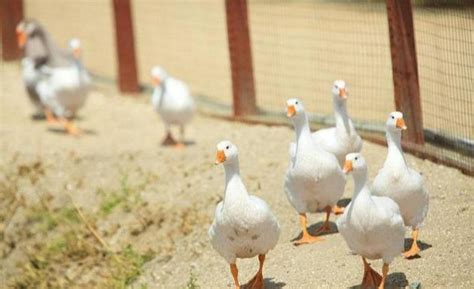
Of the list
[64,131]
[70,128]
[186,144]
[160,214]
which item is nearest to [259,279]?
[160,214]

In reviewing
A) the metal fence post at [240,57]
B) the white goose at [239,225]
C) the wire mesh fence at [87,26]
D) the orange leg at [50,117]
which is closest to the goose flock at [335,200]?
the white goose at [239,225]

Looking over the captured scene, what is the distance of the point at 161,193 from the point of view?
383 inches

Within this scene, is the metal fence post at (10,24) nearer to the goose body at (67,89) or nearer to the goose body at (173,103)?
the goose body at (67,89)

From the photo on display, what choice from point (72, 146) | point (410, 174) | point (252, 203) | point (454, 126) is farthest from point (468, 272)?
point (72, 146)

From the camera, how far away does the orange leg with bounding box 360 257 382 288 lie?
6.79 meters

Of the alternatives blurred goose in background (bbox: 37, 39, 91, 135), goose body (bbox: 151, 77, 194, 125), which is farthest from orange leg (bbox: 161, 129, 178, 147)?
blurred goose in background (bbox: 37, 39, 91, 135)

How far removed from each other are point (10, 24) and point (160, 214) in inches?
312

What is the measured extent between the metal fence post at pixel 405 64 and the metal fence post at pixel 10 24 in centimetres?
811

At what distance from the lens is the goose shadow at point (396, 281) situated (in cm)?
686

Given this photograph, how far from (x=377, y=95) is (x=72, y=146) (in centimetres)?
330

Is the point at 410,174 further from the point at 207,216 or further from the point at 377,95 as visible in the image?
the point at 377,95

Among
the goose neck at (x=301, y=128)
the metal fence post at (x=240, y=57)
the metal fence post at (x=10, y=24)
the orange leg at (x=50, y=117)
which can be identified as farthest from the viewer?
the metal fence post at (x=10, y=24)

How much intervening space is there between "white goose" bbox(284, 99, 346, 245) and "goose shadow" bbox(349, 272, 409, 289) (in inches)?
34.9

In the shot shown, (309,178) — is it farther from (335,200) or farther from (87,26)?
(87,26)
